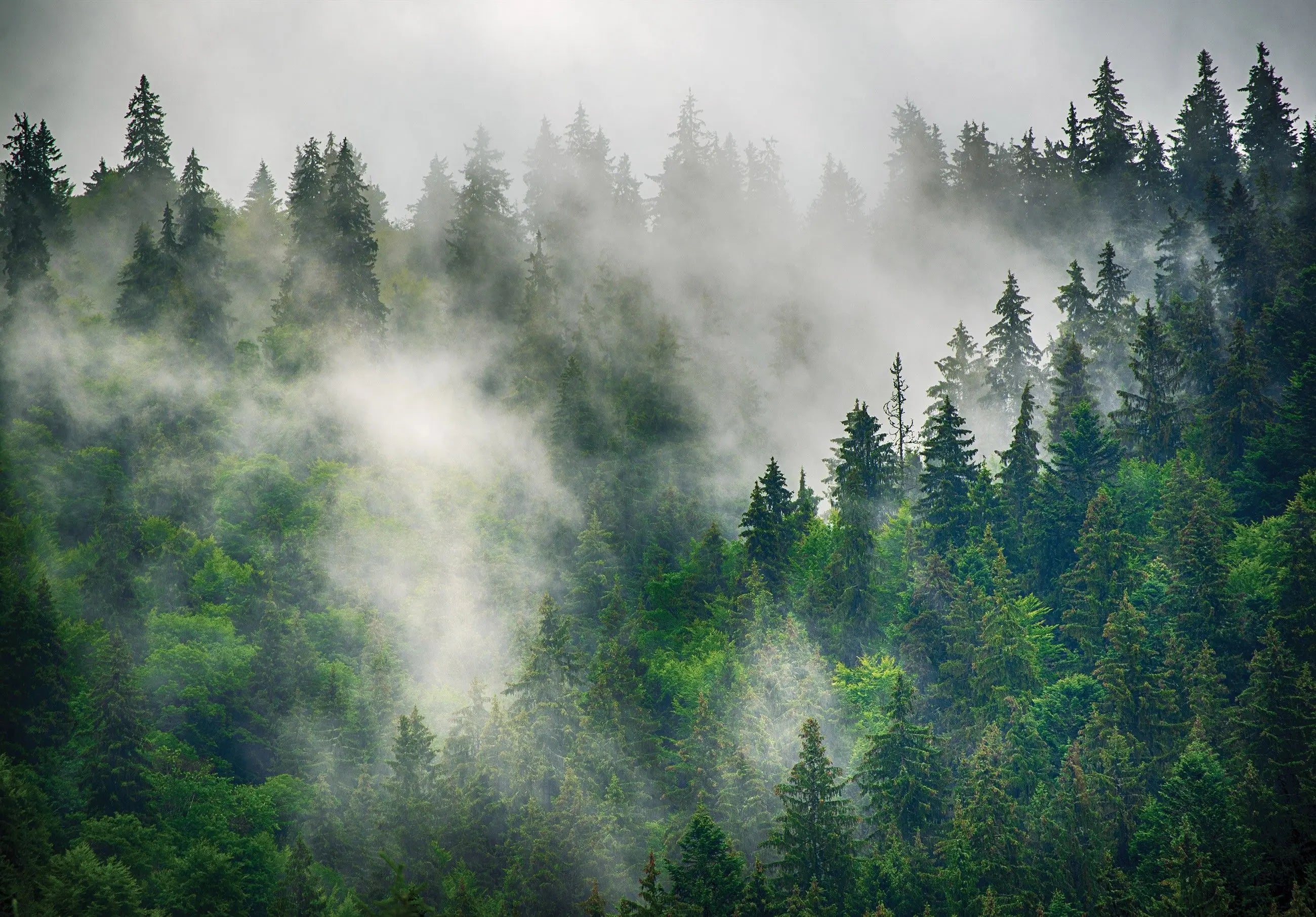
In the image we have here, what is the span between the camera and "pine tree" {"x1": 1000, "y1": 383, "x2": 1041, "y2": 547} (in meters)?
74.1

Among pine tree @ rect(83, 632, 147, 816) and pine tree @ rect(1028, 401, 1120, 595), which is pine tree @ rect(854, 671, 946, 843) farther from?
pine tree @ rect(83, 632, 147, 816)

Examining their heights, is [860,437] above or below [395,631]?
above

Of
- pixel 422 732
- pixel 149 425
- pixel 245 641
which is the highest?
pixel 149 425

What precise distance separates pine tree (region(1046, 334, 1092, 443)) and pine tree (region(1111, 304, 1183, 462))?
2.57 metres

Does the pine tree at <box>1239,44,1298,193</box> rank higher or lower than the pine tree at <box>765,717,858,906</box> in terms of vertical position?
higher

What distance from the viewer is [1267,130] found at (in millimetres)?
98062

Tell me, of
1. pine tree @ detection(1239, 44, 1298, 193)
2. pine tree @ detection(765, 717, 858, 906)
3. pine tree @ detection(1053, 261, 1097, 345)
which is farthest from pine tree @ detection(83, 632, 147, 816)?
pine tree @ detection(1239, 44, 1298, 193)

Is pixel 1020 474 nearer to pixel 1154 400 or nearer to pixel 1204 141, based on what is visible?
pixel 1154 400

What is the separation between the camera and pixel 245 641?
246ft

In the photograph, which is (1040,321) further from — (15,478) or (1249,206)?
(15,478)

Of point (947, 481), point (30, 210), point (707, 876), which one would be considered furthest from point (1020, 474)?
point (30, 210)

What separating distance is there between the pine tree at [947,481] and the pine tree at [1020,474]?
2201 mm

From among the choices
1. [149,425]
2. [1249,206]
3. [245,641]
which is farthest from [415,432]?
[1249,206]

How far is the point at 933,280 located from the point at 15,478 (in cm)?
8185
